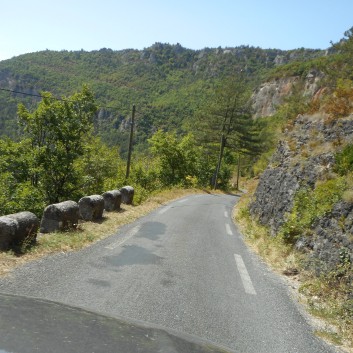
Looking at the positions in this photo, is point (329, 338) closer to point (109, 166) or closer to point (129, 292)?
point (129, 292)

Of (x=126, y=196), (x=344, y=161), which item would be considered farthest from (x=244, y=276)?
Answer: (x=126, y=196)

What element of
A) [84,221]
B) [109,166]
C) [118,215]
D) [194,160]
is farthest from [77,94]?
[194,160]

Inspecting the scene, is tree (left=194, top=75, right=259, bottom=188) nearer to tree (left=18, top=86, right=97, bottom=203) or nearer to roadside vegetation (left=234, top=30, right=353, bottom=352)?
tree (left=18, top=86, right=97, bottom=203)

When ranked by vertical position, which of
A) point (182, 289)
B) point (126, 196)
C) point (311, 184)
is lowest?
point (126, 196)

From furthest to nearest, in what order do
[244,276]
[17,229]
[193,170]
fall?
[193,170] < [244,276] < [17,229]

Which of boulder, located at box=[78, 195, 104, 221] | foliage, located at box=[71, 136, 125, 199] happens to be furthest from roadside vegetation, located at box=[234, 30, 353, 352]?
foliage, located at box=[71, 136, 125, 199]

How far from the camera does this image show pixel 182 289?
6.35 m

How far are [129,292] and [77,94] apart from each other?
1596 centimetres

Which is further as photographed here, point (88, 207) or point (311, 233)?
point (88, 207)

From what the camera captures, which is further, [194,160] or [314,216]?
[194,160]

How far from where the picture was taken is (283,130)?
60.4 feet

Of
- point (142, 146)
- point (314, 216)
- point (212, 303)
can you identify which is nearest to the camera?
point (212, 303)

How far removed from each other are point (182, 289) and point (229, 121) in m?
39.4

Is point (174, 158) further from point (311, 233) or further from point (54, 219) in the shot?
point (311, 233)
